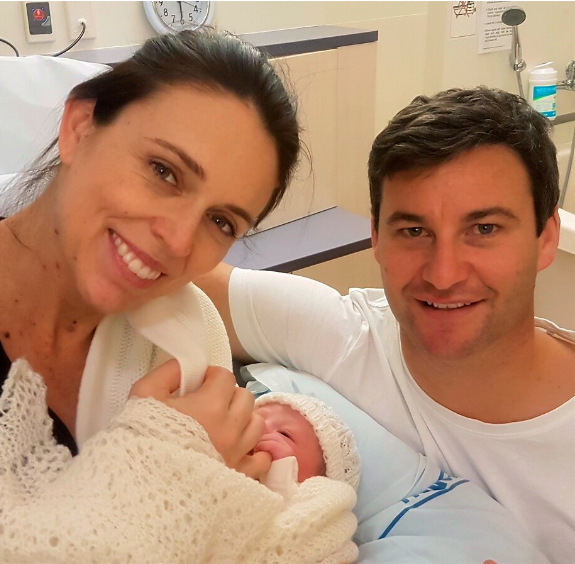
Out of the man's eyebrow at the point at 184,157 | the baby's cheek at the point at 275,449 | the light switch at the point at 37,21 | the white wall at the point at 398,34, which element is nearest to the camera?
the man's eyebrow at the point at 184,157

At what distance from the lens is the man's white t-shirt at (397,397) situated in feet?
3.68

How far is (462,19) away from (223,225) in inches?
83.0

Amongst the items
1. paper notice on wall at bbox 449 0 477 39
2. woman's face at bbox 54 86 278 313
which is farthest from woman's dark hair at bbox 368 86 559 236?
paper notice on wall at bbox 449 0 477 39

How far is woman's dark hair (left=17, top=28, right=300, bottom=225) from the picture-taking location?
89 cm

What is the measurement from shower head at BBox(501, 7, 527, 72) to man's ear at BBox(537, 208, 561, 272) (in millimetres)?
1778

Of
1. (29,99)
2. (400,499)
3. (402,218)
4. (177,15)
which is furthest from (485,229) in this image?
(177,15)

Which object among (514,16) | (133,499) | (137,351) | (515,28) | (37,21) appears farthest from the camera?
(515,28)

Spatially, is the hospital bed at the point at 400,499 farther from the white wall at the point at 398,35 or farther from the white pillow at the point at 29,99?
the white wall at the point at 398,35

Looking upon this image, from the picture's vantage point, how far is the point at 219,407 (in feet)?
2.97

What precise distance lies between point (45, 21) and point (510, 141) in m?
1.28

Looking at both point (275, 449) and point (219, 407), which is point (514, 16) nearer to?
point (275, 449)

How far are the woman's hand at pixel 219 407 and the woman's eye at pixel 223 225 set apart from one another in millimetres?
208

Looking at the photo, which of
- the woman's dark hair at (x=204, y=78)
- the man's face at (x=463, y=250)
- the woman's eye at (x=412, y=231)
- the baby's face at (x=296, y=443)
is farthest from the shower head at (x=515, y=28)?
the baby's face at (x=296, y=443)

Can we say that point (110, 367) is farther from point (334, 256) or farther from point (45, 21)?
point (45, 21)
